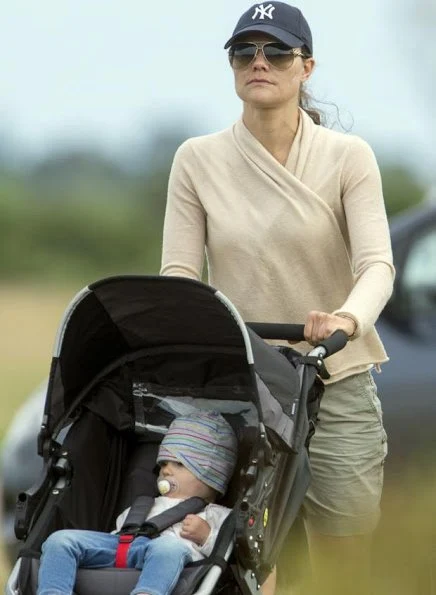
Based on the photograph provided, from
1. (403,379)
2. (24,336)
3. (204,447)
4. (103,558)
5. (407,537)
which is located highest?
(204,447)

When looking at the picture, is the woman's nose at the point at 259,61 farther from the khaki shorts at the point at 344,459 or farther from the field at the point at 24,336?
the field at the point at 24,336

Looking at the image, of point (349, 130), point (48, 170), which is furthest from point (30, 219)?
point (349, 130)

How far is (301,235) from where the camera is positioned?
5.68 metres

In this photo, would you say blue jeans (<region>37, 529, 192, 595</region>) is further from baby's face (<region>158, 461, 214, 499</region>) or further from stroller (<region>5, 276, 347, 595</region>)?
baby's face (<region>158, 461, 214, 499</region>)

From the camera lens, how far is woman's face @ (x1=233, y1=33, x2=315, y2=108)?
18.5 feet

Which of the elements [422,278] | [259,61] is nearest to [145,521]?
[259,61]

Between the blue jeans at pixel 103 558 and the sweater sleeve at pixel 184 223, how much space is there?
0.92 meters

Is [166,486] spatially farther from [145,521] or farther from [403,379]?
[403,379]

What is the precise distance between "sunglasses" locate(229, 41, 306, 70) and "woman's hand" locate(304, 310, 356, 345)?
2.45 ft

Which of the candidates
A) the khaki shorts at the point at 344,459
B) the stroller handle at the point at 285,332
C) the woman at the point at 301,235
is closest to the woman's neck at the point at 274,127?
the woman at the point at 301,235

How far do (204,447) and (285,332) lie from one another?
405 millimetres

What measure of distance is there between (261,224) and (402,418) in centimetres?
296

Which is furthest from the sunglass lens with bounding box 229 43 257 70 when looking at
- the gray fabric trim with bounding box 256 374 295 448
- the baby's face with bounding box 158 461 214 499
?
the baby's face with bounding box 158 461 214 499

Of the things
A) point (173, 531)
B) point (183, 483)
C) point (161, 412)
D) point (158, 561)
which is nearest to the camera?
point (158, 561)
